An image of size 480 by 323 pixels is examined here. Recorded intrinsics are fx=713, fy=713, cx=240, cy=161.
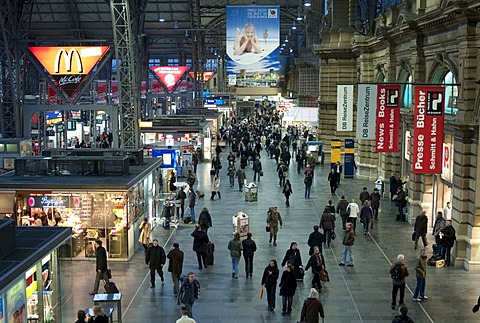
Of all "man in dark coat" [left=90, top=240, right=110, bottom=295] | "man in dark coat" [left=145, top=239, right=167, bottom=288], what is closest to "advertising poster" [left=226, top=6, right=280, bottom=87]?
"man in dark coat" [left=145, top=239, right=167, bottom=288]

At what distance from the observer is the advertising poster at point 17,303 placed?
36.4ft

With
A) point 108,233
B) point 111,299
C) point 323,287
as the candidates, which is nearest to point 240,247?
point 323,287

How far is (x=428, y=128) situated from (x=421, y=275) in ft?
19.6

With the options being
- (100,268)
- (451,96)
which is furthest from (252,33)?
(100,268)

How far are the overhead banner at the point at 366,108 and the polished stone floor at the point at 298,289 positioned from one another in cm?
358

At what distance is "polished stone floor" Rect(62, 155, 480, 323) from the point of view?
15844mm

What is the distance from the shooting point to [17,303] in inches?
450

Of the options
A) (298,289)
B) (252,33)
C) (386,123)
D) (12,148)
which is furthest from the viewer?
(252,33)

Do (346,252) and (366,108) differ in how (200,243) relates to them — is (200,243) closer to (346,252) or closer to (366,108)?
(346,252)

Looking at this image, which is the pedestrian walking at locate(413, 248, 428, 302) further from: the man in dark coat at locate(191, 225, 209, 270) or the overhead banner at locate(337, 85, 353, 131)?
the overhead banner at locate(337, 85, 353, 131)

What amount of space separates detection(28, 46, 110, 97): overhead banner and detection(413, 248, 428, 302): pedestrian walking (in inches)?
1004

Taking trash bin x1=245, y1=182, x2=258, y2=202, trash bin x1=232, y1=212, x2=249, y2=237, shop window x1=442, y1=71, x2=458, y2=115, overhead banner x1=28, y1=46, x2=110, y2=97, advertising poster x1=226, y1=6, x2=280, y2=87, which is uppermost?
advertising poster x1=226, y1=6, x2=280, y2=87

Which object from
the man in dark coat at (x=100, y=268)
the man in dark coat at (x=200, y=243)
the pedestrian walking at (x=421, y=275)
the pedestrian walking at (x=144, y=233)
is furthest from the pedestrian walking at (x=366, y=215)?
the man in dark coat at (x=100, y=268)

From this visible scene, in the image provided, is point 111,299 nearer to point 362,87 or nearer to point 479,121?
point 479,121
